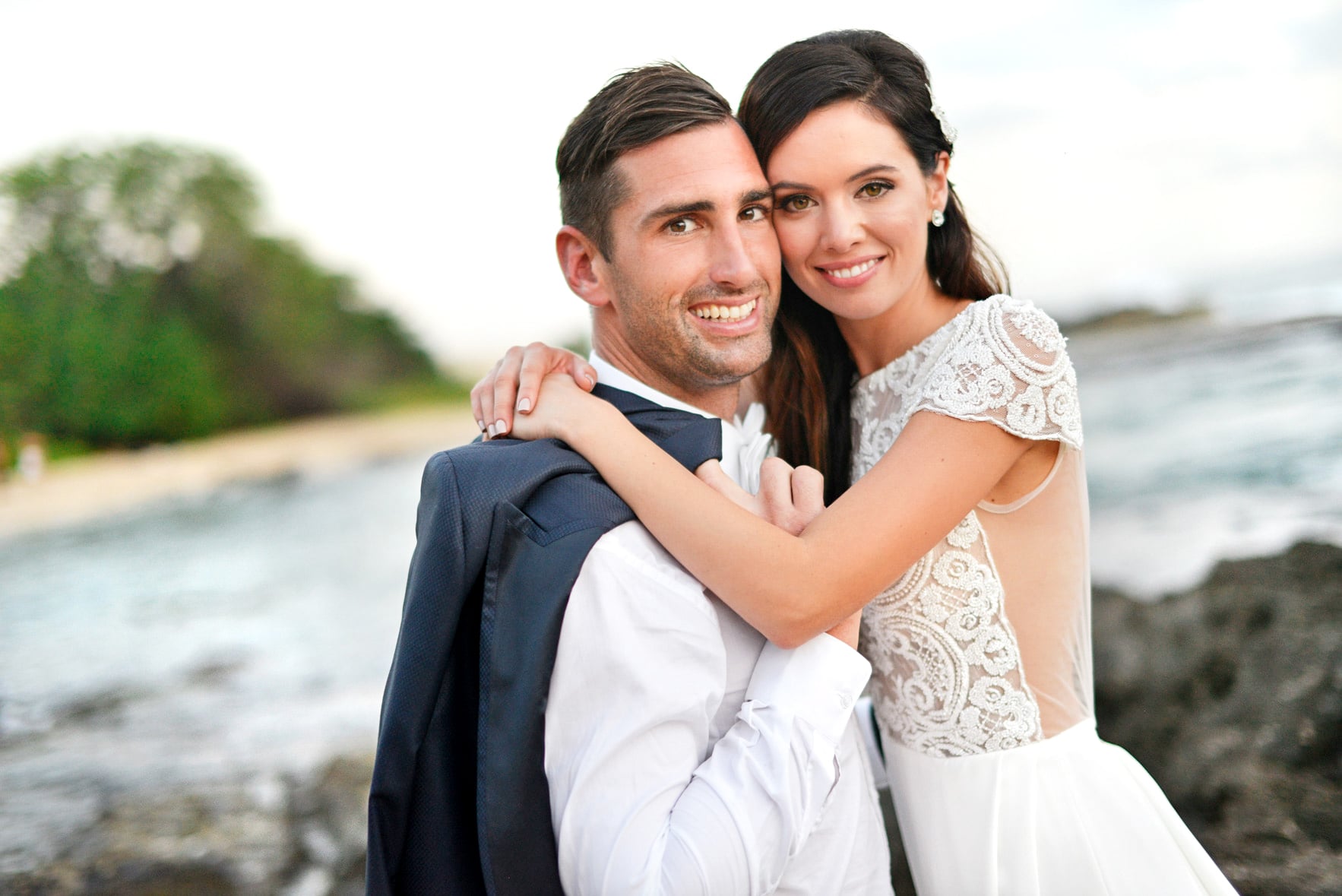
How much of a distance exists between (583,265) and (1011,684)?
1.11m

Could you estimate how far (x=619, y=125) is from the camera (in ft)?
5.66

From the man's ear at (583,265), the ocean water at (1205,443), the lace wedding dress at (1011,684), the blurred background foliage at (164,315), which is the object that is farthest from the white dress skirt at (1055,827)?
the blurred background foliage at (164,315)

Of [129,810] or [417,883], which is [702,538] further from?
[129,810]

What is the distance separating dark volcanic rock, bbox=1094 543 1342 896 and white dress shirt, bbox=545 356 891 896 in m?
2.15

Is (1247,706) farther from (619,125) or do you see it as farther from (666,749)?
(619,125)

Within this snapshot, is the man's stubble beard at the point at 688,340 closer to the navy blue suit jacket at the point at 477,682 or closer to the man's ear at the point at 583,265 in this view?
the man's ear at the point at 583,265

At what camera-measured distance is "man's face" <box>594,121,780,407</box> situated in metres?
1.72

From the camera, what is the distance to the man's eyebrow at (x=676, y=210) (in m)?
1.71

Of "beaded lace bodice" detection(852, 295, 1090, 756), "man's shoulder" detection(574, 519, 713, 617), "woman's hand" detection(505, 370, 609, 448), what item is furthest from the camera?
"beaded lace bodice" detection(852, 295, 1090, 756)

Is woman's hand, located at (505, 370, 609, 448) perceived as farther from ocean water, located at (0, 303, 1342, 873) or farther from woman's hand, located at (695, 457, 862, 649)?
ocean water, located at (0, 303, 1342, 873)

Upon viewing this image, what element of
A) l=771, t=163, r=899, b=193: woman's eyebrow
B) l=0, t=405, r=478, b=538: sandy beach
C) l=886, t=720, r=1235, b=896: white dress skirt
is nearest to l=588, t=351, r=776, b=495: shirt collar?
l=771, t=163, r=899, b=193: woman's eyebrow

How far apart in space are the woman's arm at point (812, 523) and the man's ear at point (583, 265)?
231 mm

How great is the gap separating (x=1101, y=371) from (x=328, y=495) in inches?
230

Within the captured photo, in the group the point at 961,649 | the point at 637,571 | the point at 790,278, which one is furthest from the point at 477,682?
the point at 790,278
